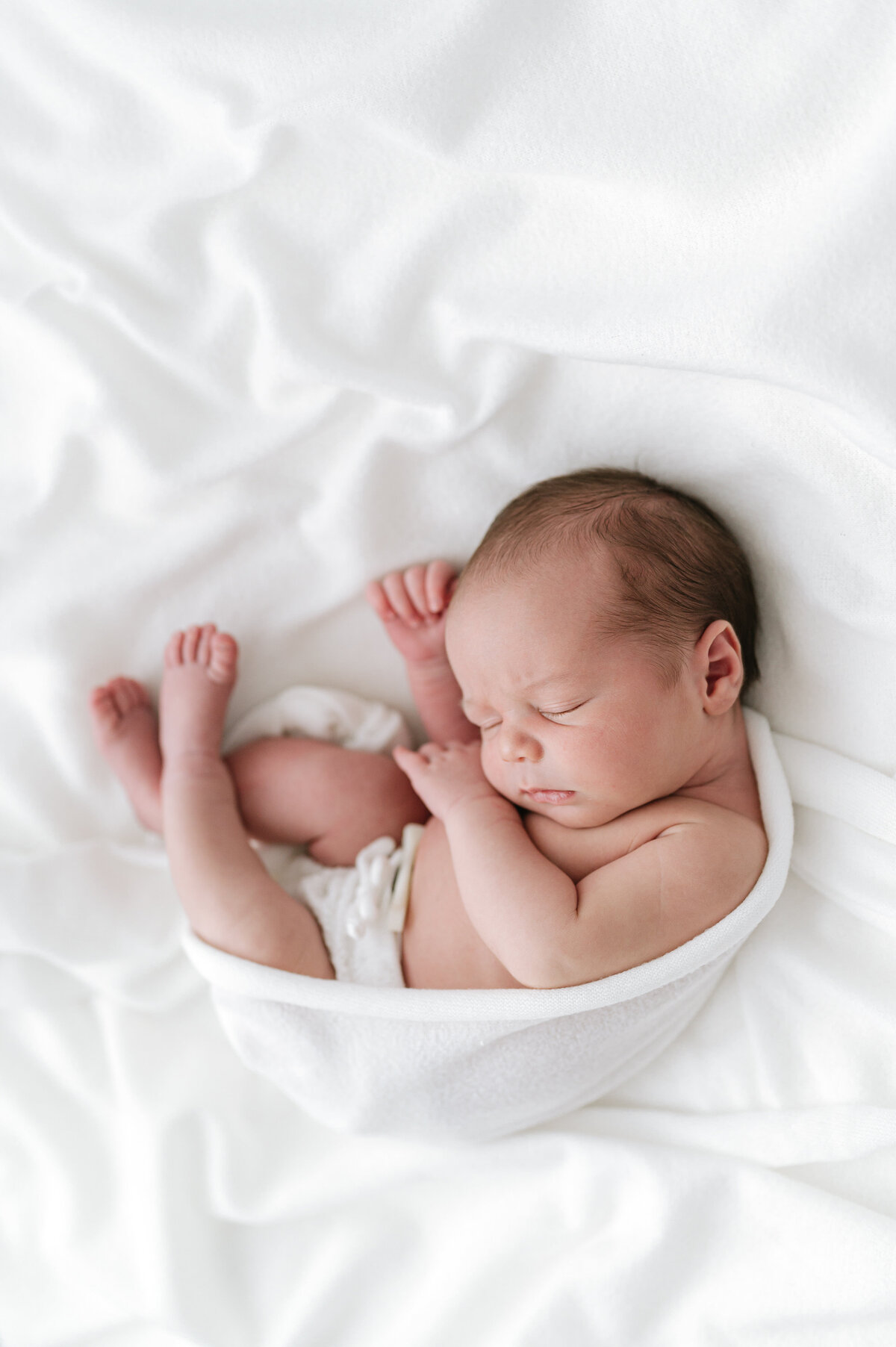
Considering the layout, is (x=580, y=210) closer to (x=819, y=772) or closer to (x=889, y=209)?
(x=889, y=209)

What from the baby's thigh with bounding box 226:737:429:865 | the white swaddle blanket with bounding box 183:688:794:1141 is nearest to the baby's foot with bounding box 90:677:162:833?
the baby's thigh with bounding box 226:737:429:865

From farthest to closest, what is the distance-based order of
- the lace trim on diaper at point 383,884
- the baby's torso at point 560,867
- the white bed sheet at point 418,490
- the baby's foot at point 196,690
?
the baby's foot at point 196,690 → the lace trim on diaper at point 383,884 → the baby's torso at point 560,867 → the white bed sheet at point 418,490

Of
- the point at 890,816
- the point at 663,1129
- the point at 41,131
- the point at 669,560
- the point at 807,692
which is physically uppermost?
the point at 41,131

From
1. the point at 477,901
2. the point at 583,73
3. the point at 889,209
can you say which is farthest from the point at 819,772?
the point at 583,73

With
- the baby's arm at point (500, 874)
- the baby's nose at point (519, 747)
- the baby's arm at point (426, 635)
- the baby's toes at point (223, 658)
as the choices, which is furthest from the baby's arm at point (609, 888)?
the baby's toes at point (223, 658)

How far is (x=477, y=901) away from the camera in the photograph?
1.21m

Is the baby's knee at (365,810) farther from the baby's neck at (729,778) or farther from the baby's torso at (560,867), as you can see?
the baby's neck at (729,778)

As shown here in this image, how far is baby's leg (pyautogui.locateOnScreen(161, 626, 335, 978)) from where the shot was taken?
1.30 meters

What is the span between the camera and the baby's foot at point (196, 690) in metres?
1.42

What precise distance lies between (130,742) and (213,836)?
220 millimetres

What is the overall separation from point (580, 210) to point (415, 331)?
26cm

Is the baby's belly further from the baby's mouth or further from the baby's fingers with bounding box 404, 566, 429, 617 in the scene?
the baby's fingers with bounding box 404, 566, 429, 617

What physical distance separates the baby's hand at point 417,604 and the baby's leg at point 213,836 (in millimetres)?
233

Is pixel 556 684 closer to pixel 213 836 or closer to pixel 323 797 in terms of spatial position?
pixel 323 797
